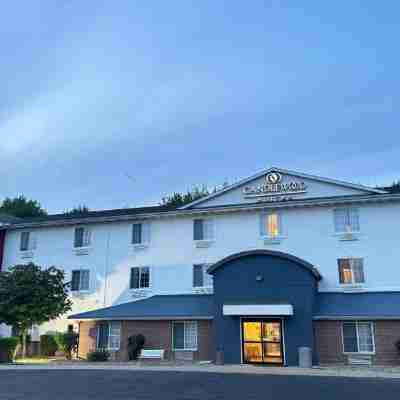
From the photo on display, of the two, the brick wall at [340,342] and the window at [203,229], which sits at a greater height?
the window at [203,229]

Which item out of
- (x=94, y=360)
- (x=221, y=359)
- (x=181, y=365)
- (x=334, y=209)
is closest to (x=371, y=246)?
(x=334, y=209)

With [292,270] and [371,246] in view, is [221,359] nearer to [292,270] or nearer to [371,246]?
[292,270]

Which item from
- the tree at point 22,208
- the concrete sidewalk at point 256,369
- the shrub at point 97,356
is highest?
the tree at point 22,208

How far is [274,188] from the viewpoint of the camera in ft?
95.2

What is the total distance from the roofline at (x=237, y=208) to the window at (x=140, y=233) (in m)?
0.51

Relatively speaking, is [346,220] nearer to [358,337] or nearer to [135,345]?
[358,337]

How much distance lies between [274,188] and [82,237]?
1352 cm

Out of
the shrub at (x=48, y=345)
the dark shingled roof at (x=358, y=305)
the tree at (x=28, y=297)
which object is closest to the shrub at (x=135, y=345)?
the tree at (x=28, y=297)

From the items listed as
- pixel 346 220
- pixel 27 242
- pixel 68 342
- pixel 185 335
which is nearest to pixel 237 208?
pixel 346 220

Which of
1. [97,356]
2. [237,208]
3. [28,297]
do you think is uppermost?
[237,208]

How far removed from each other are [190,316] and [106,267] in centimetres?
830

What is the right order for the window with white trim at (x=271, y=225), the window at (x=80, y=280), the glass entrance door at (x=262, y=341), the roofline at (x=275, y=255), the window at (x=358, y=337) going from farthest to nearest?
the window at (x=80, y=280) → the window with white trim at (x=271, y=225) → the roofline at (x=275, y=255) → the glass entrance door at (x=262, y=341) → the window at (x=358, y=337)

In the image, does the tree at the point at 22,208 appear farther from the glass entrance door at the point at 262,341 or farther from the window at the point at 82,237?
the glass entrance door at the point at 262,341

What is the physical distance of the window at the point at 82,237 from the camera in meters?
32.9
